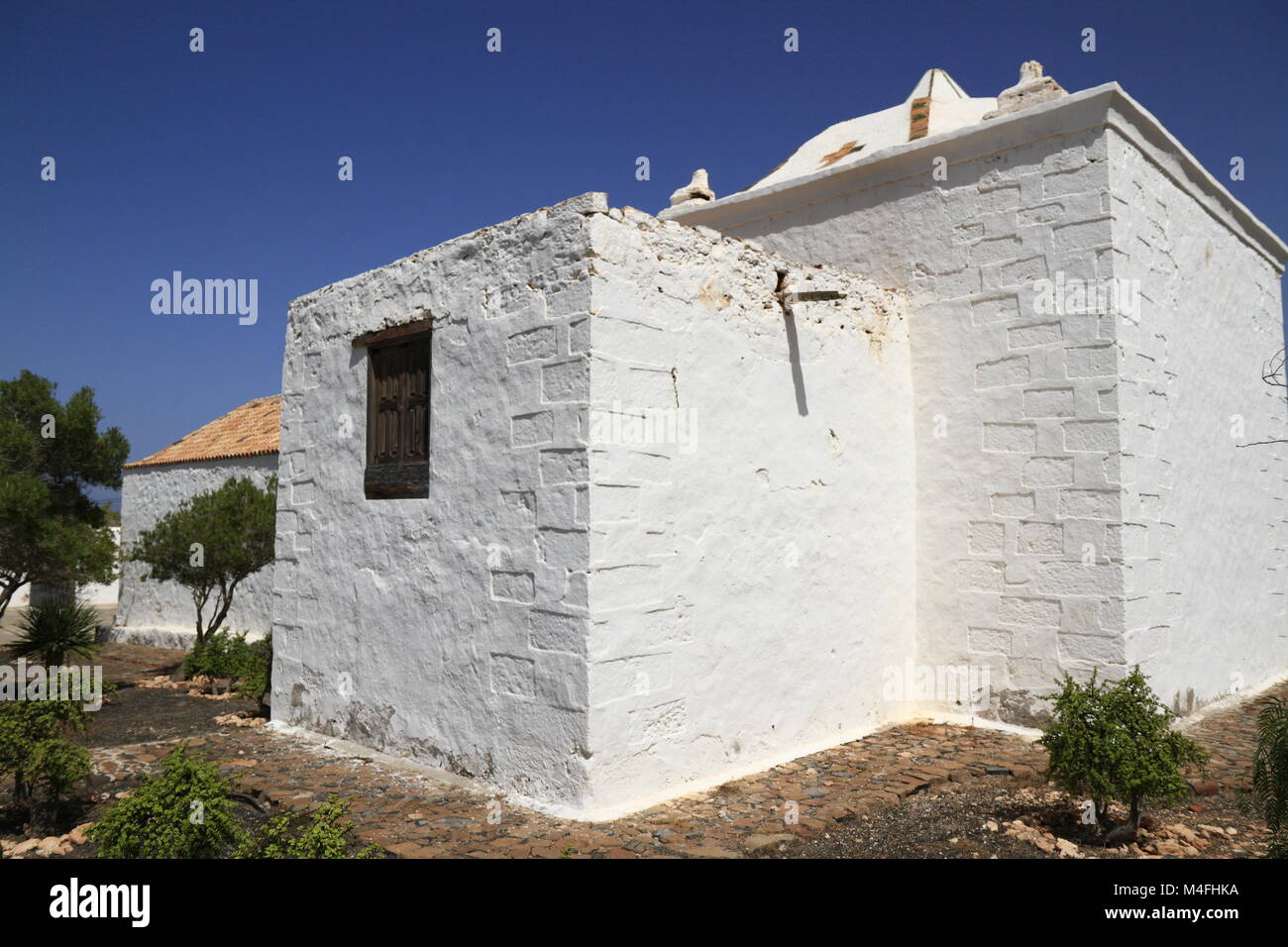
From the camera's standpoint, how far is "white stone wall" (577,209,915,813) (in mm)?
5062

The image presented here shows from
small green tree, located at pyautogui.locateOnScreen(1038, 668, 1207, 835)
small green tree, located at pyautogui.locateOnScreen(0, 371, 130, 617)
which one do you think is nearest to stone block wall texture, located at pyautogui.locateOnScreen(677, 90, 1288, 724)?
small green tree, located at pyautogui.locateOnScreen(1038, 668, 1207, 835)

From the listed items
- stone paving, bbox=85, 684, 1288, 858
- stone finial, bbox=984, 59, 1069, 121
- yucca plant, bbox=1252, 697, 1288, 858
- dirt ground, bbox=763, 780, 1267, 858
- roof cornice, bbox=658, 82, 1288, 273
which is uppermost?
stone finial, bbox=984, 59, 1069, 121

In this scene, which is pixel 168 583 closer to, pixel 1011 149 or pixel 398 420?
pixel 398 420

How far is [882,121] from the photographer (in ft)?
29.6

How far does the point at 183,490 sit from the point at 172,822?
12.1 metres

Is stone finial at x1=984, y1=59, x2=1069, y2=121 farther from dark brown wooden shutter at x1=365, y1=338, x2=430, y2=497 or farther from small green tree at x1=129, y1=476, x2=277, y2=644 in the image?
small green tree at x1=129, y1=476, x2=277, y2=644

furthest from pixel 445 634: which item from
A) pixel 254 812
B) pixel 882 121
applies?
pixel 882 121

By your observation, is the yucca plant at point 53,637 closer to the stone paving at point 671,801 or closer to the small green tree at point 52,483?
the small green tree at point 52,483

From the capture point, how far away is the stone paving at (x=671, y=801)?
443 centimetres

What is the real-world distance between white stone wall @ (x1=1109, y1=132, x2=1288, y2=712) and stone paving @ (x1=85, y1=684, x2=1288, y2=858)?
0.96 metres

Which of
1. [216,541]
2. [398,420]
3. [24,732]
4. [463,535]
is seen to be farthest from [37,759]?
[216,541]

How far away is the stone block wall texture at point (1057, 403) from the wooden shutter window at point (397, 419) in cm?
391

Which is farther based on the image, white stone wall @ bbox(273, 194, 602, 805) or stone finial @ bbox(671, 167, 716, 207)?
stone finial @ bbox(671, 167, 716, 207)

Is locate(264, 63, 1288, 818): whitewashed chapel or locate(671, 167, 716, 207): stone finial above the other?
locate(671, 167, 716, 207): stone finial
